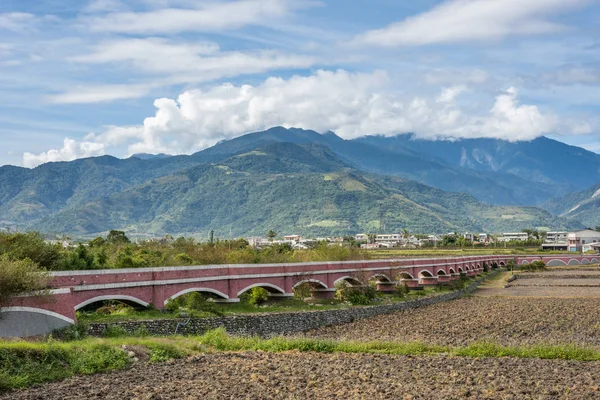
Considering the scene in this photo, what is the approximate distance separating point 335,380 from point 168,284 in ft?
61.0

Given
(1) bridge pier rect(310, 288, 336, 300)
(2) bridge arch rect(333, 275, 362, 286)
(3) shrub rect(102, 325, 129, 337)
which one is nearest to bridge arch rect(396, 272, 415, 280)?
(2) bridge arch rect(333, 275, 362, 286)

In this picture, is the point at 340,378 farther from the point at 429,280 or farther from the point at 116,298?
the point at 429,280

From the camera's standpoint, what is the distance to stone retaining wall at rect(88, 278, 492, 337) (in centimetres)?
3494

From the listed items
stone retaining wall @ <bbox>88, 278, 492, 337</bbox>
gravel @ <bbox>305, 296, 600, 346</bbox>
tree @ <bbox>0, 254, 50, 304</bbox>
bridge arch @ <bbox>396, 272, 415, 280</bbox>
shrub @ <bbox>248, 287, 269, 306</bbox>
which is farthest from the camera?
bridge arch @ <bbox>396, 272, 415, 280</bbox>

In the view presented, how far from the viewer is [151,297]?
131 feet

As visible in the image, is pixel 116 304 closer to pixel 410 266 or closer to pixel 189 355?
pixel 189 355

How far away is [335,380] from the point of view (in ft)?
80.1

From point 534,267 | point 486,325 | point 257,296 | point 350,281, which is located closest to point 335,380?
point 257,296

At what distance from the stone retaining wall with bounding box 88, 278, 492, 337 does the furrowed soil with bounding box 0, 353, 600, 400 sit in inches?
230

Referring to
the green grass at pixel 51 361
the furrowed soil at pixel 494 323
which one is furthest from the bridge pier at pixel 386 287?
the green grass at pixel 51 361

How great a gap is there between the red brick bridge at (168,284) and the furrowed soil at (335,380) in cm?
606

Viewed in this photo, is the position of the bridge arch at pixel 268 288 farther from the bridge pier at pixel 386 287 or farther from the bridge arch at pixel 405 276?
the bridge arch at pixel 405 276

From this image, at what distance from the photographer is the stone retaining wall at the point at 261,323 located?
115 feet

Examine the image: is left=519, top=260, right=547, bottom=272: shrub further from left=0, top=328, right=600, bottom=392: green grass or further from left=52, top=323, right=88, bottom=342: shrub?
left=52, top=323, right=88, bottom=342: shrub
